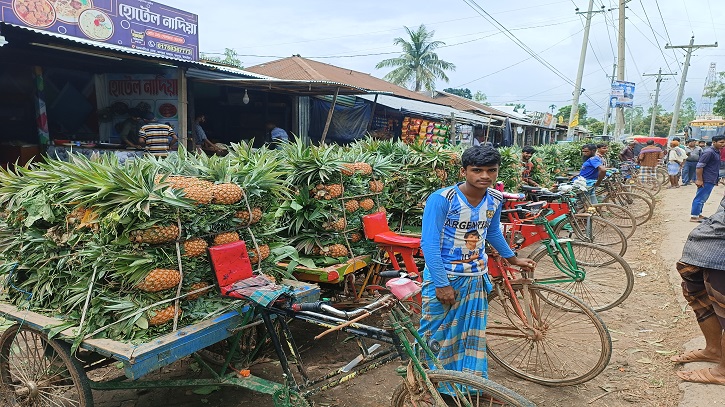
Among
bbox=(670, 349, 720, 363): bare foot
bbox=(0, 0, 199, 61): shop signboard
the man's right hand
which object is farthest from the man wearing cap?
bbox=(670, 349, 720, 363): bare foot

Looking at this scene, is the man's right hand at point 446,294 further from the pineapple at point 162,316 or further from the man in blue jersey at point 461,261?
the pineapple at point 162,316

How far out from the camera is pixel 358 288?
4.64m

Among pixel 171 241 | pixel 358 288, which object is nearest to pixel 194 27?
pixel 358 288

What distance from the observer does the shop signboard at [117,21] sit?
944 centimetres

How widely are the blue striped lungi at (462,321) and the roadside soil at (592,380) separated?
26.8 inches

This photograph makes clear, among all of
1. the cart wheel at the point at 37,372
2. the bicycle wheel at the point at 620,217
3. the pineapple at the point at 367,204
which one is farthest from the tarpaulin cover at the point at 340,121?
the cart wheel at the point at 37,372

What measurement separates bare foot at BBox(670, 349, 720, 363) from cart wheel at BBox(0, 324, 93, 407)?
14.3 ft

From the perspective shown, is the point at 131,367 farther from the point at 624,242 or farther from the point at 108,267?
the point at 624,242

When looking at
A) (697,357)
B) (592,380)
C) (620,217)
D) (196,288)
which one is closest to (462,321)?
(592,380)

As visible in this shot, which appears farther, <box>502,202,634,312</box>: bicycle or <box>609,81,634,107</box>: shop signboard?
<box>609,81,634,107</box>: shop signboard

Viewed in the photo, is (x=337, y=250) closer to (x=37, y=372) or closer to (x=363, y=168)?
(x=363, y=168)

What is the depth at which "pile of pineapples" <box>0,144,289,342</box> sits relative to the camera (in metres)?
2.69

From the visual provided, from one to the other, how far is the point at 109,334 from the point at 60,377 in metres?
0.67

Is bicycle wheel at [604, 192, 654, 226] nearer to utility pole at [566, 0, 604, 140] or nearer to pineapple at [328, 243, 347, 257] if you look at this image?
pineapple at [328, 243, 347, 257]
